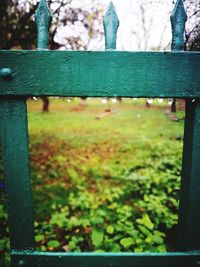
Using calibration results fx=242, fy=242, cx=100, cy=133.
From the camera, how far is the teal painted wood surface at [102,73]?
1.22 m

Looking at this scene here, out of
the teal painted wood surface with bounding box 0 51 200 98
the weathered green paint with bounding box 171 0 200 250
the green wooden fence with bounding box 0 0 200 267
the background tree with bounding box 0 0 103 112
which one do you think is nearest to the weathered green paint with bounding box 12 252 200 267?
the weathered green paint with bounding box 171 0 200 250

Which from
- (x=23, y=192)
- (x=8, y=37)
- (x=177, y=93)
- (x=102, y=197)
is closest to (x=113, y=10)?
(x=177, y=93)

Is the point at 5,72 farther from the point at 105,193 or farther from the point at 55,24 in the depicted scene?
the point at 105,193

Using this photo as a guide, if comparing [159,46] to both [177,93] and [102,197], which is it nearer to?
[177,93]

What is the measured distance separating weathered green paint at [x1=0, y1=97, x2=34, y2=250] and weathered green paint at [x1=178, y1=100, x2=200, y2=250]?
0.91m

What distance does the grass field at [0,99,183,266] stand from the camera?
2.41 meters

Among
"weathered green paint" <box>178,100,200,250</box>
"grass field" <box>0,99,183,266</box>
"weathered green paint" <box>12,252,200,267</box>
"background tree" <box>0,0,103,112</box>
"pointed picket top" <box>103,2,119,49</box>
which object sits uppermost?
"background tree" <box>0,0,103,112</box>

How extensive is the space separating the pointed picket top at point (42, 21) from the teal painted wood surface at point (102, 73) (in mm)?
64

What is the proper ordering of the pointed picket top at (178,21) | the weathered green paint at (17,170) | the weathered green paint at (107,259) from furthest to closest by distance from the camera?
the weathered green paint at (107,259) → the weathered green paint at (17,170) → the pointed picket top at (178,21)

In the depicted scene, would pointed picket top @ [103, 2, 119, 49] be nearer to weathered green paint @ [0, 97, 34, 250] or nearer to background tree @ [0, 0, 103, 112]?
weathered green paint @ [0, 97, 34, 250]

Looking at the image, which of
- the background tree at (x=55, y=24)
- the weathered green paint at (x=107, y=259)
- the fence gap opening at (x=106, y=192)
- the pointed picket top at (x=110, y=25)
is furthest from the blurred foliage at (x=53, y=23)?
the weathered green paint at (x=107, y=259)

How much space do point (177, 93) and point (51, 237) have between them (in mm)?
2082

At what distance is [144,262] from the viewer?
1.54m

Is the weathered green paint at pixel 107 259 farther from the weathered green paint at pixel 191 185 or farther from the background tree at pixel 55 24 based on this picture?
the background tree at pixel 55 24
